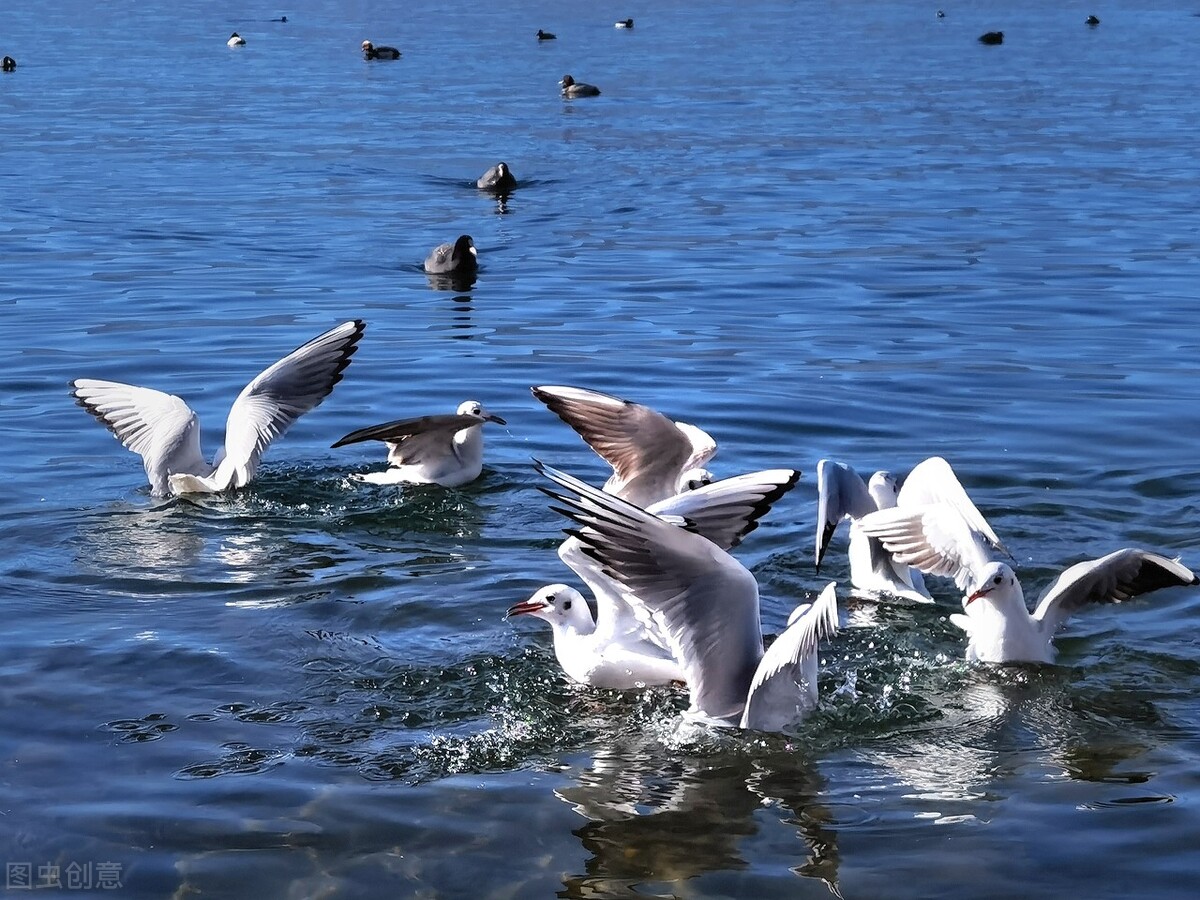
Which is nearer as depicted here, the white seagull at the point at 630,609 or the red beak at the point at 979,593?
the white seagull at the point at 630,609

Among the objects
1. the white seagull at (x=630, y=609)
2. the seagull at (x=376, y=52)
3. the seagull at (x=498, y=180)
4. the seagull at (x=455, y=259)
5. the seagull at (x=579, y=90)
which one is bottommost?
the white seagull at (x=630, y=609)

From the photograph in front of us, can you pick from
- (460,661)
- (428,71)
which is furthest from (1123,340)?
(428,71)

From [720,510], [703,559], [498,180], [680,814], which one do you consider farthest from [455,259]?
[680,814]

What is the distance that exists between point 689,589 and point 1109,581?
242cm

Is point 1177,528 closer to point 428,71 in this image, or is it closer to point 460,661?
point 460,661

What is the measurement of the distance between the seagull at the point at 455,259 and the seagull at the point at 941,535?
11.4 metres

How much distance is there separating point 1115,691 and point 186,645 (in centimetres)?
467

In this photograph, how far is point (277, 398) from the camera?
1227cm

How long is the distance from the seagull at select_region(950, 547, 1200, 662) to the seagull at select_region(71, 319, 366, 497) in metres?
5.15

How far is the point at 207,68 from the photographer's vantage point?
51.8m

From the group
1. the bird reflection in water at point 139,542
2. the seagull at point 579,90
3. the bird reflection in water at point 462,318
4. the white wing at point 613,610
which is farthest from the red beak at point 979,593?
the seagull at point 579,90

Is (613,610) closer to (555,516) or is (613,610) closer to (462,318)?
(555,516)

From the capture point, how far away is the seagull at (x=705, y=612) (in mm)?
7645

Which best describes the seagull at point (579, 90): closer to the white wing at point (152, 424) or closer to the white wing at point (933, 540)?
the white wing at point (152, 424)
